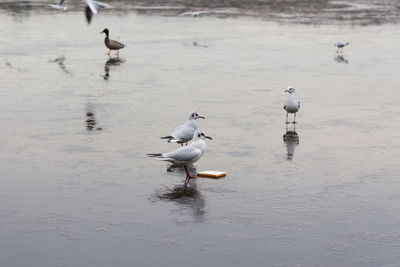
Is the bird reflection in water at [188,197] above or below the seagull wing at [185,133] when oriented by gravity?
below

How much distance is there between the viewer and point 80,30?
37.2 metres

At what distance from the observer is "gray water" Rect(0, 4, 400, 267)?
884cm

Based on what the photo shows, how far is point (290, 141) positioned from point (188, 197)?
4.32m

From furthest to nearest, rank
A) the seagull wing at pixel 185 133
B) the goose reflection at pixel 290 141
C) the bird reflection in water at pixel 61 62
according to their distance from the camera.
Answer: the bird reflection in water at pixel 61 62 → the goose reflection at pixel 290 141 → the seagull wing at pixel 185 133

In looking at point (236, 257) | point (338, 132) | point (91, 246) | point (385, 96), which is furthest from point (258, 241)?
point (385, 96)

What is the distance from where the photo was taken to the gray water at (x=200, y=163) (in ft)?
29.0

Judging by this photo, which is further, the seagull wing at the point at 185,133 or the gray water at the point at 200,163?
the seagull wing at the point at 185,133

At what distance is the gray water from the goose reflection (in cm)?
8

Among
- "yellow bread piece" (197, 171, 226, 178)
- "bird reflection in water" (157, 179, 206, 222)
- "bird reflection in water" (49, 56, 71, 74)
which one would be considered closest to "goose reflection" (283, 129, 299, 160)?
"yellow bread piece" (197, 171, 226, 178)

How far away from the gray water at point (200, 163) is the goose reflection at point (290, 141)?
0.26ft

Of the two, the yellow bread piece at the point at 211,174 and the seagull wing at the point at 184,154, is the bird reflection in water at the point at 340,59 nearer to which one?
the yellow bread piece at the point at 211,174

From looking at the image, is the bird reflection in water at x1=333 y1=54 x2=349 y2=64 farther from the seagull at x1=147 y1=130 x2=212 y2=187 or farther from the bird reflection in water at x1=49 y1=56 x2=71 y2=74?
the seagull at x1=147 y1=130 x2=212 y2=187

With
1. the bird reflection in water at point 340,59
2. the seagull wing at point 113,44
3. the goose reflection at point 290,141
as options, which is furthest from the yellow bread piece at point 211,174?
the seagull wing at point 113,44

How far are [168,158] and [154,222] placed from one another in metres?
2.35
